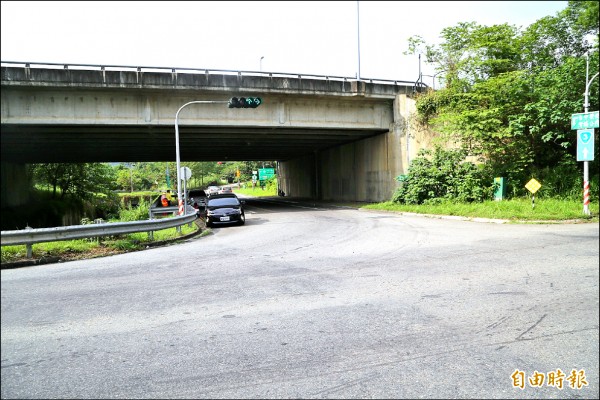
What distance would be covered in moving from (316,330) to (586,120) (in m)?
2.85

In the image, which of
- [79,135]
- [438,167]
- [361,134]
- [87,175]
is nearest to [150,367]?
[438,167]

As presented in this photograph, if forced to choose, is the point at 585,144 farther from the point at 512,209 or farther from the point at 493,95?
the point at 493,95

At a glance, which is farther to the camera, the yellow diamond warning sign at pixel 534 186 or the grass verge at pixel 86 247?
the grass verge at pixel 86 247

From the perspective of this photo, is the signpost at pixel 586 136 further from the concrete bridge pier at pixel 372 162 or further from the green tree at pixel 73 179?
the green tree at pixel 73 179

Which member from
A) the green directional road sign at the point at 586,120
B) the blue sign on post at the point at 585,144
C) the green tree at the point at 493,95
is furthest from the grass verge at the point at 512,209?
the green tree at the point at 493,95

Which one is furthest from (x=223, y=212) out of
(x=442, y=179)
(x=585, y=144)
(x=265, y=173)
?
(x=265, y=173)

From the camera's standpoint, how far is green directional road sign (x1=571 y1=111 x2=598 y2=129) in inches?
90.7

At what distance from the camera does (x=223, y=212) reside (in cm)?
1709

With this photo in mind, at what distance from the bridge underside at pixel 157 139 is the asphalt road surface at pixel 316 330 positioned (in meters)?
16.1

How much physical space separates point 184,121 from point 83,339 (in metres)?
18.3

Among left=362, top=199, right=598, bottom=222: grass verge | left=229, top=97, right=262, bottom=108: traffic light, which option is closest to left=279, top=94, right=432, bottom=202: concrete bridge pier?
left=362, top=199, right=598, bottom=222: grass verge

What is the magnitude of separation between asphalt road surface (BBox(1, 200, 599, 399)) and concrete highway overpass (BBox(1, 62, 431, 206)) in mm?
12918

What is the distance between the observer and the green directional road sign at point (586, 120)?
230cm

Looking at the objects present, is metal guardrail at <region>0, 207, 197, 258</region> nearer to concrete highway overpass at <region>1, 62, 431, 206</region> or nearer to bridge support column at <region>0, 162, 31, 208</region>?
concrete highway overpass at <region>1, 62, 431, 206</region>
